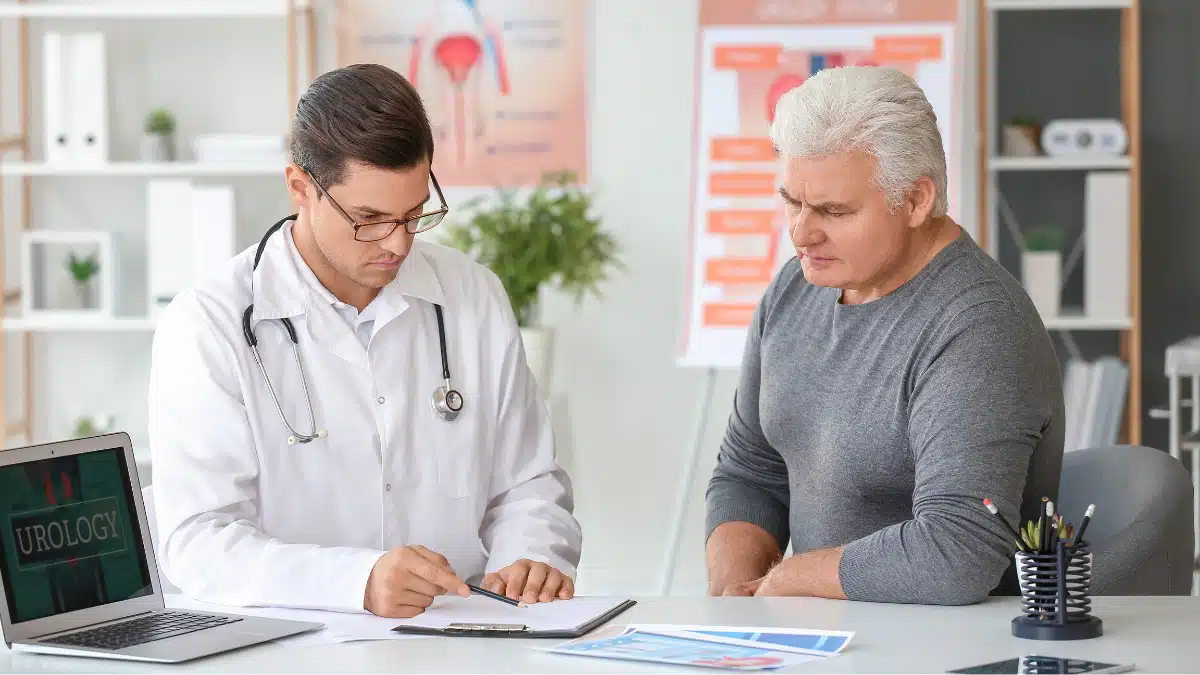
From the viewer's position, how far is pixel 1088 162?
13.4 feet

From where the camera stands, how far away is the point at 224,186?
14.8 ft

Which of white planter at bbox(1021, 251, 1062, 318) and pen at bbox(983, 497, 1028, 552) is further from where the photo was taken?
white planter at bbox(1021, 251, 1062, 318)

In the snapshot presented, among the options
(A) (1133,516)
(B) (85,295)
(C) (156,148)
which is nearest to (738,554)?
(A) (1133,516)

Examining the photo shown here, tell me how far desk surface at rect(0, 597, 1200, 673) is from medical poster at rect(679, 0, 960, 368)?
2.25 meters

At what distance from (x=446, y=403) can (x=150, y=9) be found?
8.81 ft

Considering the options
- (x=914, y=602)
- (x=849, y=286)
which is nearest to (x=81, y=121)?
(x=849, y=286)

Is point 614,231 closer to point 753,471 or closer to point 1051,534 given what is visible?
point 753,471

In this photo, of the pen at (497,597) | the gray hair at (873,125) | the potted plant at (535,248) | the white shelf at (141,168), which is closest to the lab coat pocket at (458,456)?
the pen at (497,597)

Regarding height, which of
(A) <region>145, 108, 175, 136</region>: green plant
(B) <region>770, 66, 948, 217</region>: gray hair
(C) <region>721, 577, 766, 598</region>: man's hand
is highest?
(A) <region>145, 108, 175, 136</region>: green plant

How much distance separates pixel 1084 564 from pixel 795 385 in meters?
0.63

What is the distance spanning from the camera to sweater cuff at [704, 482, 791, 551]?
2229 millimetres

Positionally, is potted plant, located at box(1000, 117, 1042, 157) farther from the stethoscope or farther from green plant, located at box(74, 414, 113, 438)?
green plant, located at box(74, 414, 113, 438)

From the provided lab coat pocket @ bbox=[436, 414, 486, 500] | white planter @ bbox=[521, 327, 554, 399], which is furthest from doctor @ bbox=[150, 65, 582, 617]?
white planter @ bbox=[521, 327, 554, 399]

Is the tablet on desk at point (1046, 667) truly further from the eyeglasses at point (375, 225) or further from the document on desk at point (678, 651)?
the eyeglasses at point (375, 225)
